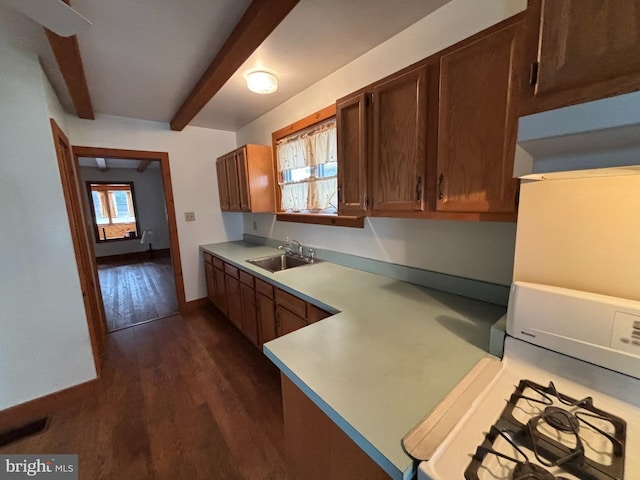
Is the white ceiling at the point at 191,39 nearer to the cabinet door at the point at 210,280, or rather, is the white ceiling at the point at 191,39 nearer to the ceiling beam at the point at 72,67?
the ceiling beam at the point at 72,67

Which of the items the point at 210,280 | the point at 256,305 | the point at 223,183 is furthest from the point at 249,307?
the point at 223,183

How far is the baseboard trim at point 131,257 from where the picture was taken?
6.61 m

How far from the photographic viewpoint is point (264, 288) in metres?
2.08

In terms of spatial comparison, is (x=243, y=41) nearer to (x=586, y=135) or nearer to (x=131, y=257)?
(x=586, y=135)

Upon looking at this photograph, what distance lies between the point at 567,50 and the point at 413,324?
3.23ft

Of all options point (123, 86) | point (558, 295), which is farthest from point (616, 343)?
point (123, 86)

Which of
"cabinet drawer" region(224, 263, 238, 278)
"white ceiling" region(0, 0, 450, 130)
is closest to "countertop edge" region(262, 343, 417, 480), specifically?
"white ceiling" region(0, 0, 450, 130)

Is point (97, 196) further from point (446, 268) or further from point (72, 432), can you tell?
point (446, 268)

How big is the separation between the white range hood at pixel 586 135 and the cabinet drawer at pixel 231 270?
7.92 ft

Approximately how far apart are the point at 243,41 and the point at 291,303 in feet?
5.12

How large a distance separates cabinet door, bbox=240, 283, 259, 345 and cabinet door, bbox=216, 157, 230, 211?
55.7 inches

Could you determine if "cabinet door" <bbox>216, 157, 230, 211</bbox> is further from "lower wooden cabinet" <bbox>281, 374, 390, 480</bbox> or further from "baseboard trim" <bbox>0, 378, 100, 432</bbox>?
"lower wooden cabinet" <bbox>281, 374, 390, 480</bbox>

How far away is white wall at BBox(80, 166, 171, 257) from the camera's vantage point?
6.57m

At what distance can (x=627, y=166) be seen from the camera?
602mm
